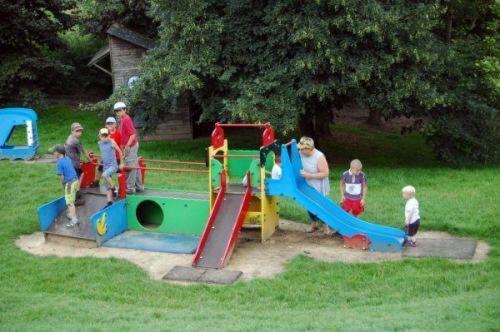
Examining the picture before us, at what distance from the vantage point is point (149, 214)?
42.7 feet

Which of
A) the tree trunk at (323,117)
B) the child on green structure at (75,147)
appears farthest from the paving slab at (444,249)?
the tree trunk at (323,117)

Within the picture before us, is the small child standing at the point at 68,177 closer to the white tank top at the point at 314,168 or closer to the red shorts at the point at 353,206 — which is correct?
the white tank top at the point at 314,168

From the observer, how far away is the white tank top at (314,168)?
1127 centimetres

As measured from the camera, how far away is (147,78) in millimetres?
17250

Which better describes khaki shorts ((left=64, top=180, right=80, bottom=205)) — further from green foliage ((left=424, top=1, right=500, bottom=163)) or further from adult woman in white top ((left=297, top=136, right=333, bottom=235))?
green foliage ((left=424, top=1, right=500, bottom=163))

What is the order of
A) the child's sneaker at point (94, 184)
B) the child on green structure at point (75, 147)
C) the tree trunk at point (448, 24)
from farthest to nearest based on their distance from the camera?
the tree trunk at point (448, 24)
the child's sneaker at point (94, 184)
the child on green structure at point (75, 147)

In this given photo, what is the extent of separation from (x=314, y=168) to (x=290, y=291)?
283 centimetres

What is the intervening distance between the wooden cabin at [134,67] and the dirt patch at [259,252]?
34.6 ft

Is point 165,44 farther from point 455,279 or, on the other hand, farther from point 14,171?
point 455,279

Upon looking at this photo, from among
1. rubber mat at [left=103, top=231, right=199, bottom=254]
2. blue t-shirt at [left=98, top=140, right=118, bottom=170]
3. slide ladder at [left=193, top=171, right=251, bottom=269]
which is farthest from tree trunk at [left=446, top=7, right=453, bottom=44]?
blue t-shirt at [left=98, top=140, right=118, bottom=170]

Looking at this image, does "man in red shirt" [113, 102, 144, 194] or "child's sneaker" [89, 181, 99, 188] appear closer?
"man in red shirt" [113, 102, 144, 194]

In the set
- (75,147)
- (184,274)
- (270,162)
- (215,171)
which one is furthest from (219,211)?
(75,147)

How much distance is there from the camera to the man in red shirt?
12.0 meters

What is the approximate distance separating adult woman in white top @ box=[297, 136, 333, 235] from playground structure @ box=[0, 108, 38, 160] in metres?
9.65
